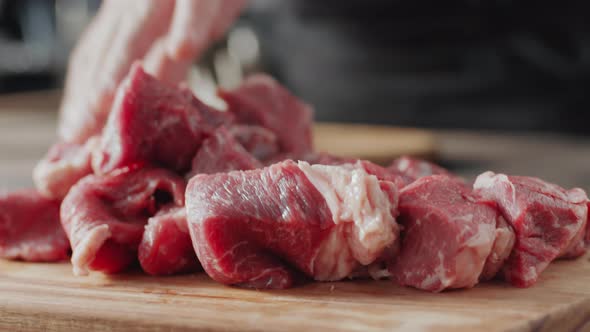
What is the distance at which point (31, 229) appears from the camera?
3184 millimetres

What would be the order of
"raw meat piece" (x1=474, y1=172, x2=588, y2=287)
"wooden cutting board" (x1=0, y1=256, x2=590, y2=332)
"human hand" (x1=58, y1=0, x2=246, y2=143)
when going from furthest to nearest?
1. "human hand" (x1=58, y1=0, x2=246, y2=143)
2. "raw meat piece" (x1=474, y1=172, x2=588, y2=287)
3. "wooden cutting board" (x1=0, y1=256, x2=590, y2=332)

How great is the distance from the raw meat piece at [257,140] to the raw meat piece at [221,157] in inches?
9.2

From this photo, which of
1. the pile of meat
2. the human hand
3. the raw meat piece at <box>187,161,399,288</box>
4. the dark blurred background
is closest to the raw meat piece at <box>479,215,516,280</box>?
the pile of meat

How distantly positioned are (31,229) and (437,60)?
12.3 feet

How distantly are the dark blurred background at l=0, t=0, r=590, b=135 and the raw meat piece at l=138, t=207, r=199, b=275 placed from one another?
3611 millimetres

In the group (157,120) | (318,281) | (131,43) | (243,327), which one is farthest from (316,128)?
(243,327)

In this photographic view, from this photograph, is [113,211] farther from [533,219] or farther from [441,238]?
[533,219]

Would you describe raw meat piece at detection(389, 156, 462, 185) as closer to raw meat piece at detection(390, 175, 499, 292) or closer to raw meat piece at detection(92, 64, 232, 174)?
raw meat piece at detection(390, 175, 499, 292)

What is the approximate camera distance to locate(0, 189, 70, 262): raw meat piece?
307 centimetres

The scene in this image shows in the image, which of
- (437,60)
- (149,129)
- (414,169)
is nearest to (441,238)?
(414,169)

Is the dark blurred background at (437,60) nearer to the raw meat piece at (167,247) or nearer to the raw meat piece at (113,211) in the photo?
the raw meat piece at (113,211)

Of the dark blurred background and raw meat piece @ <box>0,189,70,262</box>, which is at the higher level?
the dark blurred background

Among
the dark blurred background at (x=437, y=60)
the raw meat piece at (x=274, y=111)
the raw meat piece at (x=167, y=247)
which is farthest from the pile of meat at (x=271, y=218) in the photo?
the dark blurred background at (x=437, y=60)

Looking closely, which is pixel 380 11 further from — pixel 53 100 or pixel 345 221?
pixel 53 100
